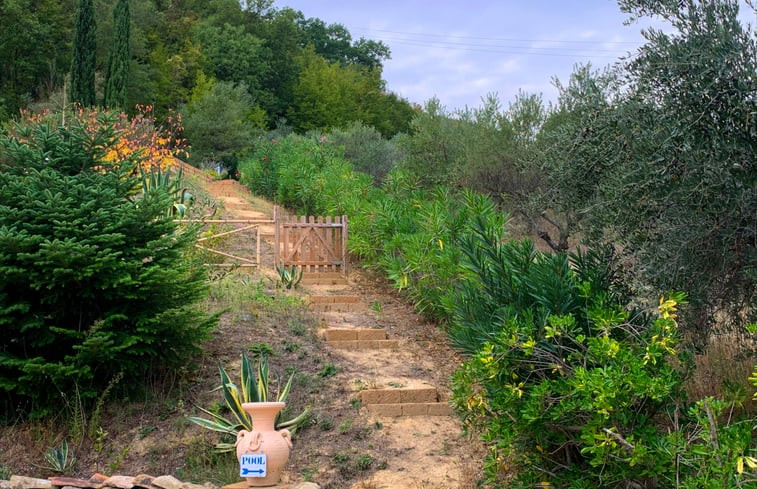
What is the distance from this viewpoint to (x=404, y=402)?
721cm

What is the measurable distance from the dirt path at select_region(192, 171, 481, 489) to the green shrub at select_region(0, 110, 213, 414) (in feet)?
5.39

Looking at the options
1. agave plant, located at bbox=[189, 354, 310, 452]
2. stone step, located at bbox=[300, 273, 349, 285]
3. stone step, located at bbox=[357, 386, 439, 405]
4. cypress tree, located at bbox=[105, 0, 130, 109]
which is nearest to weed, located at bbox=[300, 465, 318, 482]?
agave plant, located at bbox=[189, 354, 310, 452]

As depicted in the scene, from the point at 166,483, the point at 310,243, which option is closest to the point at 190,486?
the point at 166,483

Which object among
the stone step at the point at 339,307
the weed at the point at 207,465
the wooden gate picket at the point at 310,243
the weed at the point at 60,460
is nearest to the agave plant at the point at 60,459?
the weed at the point at 60,460

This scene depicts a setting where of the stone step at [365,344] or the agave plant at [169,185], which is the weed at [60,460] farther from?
the stone step at [365,344]

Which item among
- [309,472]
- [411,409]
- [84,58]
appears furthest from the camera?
[84,58]

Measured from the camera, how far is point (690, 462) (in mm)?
3787

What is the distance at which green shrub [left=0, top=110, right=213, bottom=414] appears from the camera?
6293 mm

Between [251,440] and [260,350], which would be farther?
[260,350]

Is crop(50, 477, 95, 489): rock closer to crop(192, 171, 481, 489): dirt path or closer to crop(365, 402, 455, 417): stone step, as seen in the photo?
crop(192, 171, 481, 489): dirt path

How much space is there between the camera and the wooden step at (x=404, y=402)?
702 cm

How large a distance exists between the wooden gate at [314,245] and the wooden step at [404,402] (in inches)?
220

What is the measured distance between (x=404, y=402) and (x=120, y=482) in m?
2.72

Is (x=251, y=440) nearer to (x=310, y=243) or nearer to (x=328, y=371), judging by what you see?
(x=328, y=371)
